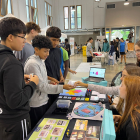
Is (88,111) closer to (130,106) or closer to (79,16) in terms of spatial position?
(130,106)

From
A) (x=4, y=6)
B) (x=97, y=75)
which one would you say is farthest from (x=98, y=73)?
(x=4, y=6)

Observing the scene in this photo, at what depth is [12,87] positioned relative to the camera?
877 mm

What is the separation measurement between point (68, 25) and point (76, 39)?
225 centimetres

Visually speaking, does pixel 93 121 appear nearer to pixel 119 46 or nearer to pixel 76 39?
pixel 119 46

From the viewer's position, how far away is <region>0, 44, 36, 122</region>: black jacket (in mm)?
872

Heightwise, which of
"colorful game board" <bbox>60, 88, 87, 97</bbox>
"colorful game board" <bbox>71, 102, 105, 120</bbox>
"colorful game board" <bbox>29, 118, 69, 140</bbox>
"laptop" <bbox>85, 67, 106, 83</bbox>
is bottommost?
"colorful game board" <bbox>29, 118, 69, 140</bbox>

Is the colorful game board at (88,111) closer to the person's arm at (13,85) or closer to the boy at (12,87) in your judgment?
the boy at (12,87)

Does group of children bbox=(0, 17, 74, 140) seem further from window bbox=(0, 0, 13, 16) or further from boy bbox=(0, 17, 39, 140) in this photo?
window bbox=(0, 0, 13, 16)

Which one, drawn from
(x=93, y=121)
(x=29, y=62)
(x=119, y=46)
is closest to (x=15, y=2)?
(x=119, y=46)

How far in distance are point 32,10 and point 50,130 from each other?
11145mm

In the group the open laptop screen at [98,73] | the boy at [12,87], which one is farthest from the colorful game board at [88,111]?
the open laptop screen at [98,73]

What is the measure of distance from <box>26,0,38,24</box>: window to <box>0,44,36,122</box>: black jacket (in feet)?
33.6

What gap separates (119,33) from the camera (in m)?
14.3

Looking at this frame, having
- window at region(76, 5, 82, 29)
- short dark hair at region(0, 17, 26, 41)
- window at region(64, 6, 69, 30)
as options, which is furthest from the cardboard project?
window at region(64, 6, 69, 30)
